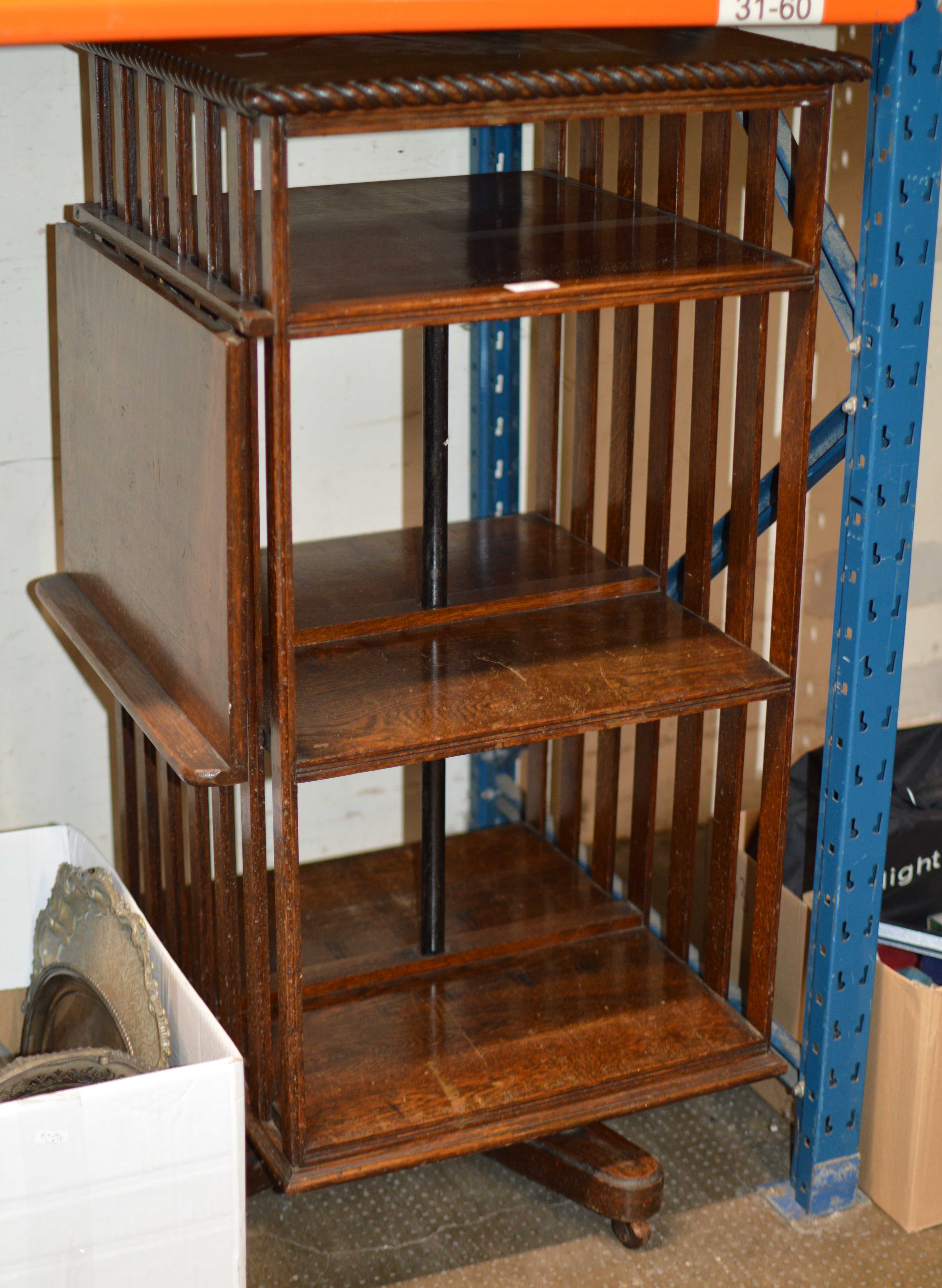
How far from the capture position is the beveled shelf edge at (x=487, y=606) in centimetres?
192

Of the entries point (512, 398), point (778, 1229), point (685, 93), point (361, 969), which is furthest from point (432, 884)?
point (685, 93)

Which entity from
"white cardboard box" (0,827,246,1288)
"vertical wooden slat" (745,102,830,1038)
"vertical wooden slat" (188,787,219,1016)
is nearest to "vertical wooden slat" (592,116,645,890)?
"vertical wooden slat" (745,102,830,1038)

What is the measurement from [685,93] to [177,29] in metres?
0.51

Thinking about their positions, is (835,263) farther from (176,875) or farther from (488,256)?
(176,875)

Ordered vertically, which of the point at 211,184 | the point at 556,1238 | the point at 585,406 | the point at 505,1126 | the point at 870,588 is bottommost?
the point at 556,1238

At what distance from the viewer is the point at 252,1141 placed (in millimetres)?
1875

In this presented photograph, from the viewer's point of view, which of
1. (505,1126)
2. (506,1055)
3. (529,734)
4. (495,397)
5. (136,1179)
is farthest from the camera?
(495,397)

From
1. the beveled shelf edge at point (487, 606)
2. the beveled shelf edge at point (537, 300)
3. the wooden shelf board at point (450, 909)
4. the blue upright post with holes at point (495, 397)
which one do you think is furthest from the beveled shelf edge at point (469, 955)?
the beveled shelf edge at point (537, 300)

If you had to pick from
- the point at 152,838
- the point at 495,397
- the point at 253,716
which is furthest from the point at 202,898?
the point at 495,397

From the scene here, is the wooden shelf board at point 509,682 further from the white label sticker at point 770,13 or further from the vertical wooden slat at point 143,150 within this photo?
the white label sticker at point 770,13

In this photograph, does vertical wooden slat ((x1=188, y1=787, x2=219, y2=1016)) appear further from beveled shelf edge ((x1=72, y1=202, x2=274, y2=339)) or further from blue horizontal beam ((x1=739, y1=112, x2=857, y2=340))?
blue horizontal beam ((x1=739, y1=112, x2=857, y2=340))

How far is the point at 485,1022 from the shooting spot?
6.70 ft

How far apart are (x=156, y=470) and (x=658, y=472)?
2.33ft

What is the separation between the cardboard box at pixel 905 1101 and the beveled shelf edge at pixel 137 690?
0.94m
